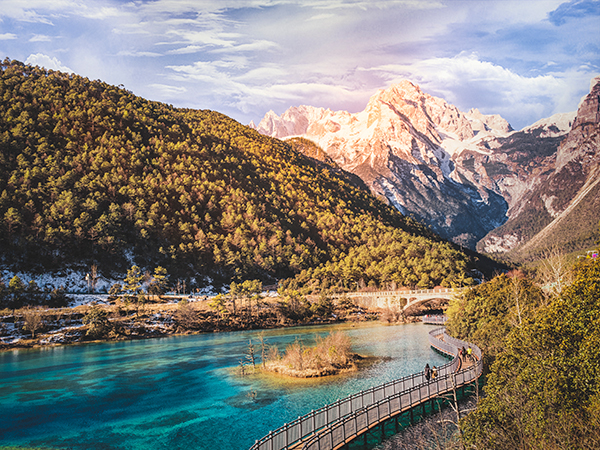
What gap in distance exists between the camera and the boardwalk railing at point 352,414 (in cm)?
2291

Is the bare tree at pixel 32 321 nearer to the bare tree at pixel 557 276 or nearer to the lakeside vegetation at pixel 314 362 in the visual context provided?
the lakeside vegetation at pixel 314 362

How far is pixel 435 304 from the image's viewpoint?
137250 millimetres

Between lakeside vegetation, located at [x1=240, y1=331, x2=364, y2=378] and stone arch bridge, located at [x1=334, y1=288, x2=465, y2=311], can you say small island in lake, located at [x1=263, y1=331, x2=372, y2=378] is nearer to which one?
lakeside vegetation, located at [x1=240, y1=331, x2=364, y2=378]

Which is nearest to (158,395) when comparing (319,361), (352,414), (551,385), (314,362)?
(314,362)

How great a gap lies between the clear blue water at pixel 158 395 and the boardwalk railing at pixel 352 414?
6.94 m

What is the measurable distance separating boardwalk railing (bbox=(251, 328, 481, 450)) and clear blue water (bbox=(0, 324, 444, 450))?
6.94 metres

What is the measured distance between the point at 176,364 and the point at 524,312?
153ft

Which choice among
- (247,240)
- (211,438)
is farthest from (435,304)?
(211,438)

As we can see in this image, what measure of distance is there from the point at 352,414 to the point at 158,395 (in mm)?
27117

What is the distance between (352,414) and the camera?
26.9 metres

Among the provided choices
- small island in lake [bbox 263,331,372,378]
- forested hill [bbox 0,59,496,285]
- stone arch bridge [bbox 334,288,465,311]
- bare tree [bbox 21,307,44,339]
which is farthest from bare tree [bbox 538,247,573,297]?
bare tree [bbox 21,307,44,339]

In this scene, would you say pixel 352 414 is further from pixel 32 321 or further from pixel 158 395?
pixel 32 321

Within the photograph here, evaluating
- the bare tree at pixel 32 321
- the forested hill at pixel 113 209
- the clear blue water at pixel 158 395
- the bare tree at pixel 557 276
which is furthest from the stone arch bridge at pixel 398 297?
the bare tree at pixel 32 321

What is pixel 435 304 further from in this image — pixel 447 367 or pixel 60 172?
pixel 60 172
